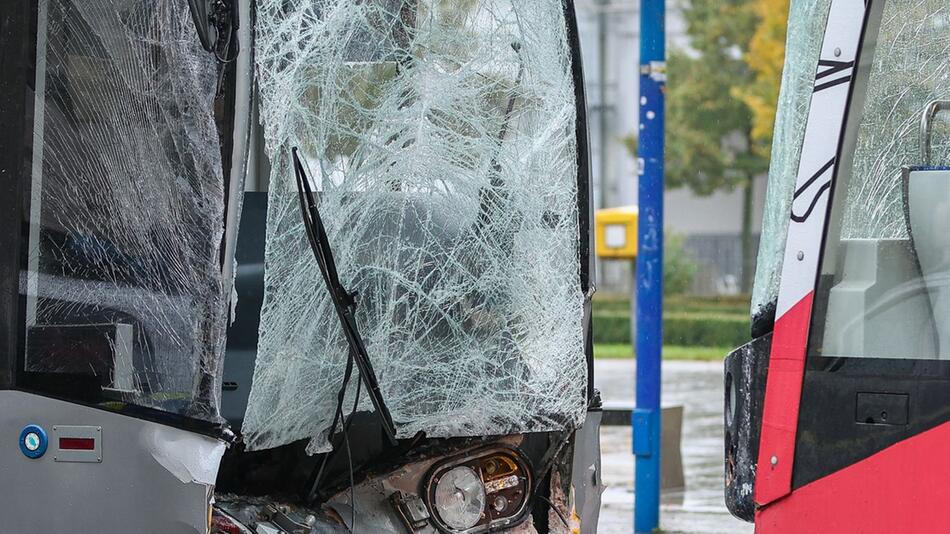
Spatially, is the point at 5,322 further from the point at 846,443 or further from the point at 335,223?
the point at 846,443

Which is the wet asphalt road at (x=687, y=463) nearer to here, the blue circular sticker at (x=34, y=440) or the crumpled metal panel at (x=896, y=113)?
the crumpled metal panel at (x=896, y=113)

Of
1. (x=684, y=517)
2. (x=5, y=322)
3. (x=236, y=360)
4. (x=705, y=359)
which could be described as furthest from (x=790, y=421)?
(x=705, y=359)

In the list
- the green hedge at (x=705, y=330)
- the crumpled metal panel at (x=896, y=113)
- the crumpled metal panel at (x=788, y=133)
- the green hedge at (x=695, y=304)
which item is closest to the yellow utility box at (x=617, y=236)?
the green hedge at (x=705, y=330)

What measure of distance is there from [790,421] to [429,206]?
128 centimetres

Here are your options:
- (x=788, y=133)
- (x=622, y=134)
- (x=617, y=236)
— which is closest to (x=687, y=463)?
(x=617, y=236)

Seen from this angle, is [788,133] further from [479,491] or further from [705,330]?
[705,330]

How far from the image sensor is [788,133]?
12.8 ft

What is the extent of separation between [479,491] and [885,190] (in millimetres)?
1607

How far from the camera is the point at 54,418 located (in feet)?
11.8

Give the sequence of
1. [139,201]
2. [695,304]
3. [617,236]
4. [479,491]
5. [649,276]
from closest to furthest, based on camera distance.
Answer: [139,201] → [479,491] → [649,276] → [617,236] → [695,304]

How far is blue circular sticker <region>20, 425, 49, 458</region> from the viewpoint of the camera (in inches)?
142

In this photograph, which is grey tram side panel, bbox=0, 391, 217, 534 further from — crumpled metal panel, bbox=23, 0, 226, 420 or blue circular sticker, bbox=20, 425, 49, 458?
crumpled metal panel, bbox=23, 0, 226, 420

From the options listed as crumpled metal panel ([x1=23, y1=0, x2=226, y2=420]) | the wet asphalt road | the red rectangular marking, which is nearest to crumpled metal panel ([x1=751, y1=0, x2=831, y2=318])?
crumpled metal panel ([x1=23, y1=0, x2=226, y2=420])

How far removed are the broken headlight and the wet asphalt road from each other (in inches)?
64.8
